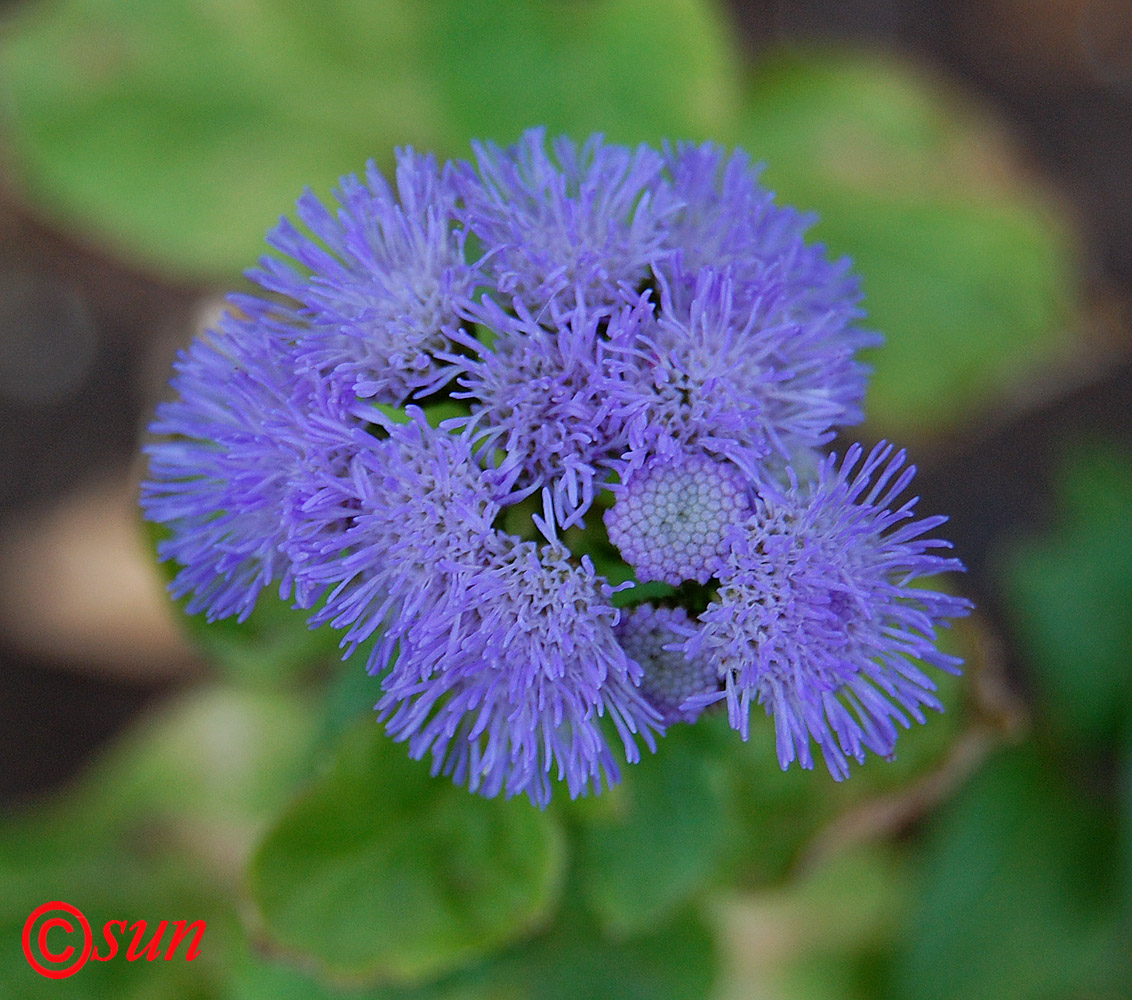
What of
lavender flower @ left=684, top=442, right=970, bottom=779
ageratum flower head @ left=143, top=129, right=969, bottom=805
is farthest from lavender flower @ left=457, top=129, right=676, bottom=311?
lavender flower @ left=684, top=442, right=970, bottom=779

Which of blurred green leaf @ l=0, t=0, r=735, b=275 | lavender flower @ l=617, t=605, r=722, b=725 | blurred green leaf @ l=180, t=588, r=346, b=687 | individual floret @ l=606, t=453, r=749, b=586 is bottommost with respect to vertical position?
blurred green leaf @ l=180, t=588, r=346, b=687

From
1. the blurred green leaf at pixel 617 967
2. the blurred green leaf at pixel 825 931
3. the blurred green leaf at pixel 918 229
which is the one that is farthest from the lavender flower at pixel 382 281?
the blurred green leaf at pixel 825 931

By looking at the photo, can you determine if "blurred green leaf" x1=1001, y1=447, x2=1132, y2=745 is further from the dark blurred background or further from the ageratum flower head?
the ageratum flower head

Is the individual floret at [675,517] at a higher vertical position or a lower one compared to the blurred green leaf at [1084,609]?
lower

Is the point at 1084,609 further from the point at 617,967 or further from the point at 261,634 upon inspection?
the point at 261,634

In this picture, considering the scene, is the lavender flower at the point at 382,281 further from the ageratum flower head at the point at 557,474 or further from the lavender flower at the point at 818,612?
the lavender flower at the point at 818,612

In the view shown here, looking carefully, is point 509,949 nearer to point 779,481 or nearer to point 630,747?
point 630,747
